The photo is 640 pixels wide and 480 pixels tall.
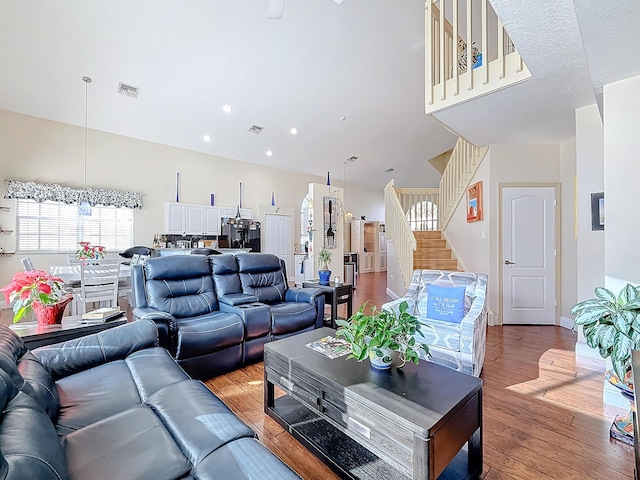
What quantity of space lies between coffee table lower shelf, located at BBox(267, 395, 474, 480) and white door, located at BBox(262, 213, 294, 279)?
6283 mm

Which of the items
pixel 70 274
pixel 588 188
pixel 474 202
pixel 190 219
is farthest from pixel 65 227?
pixel 588 188

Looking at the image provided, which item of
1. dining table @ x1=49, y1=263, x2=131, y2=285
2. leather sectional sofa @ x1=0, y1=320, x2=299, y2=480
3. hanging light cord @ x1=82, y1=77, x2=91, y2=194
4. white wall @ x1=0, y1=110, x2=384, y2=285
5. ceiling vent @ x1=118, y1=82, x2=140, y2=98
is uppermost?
ceiling vent @ x1=118, y1=82, x2=140, y2=98

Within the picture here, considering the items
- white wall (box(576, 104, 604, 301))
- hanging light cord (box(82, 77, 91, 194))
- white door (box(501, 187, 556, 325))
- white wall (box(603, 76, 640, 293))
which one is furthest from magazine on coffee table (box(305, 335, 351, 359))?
hanging light cord (box(82, 77, 91, 194))

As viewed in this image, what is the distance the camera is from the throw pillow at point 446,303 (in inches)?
113

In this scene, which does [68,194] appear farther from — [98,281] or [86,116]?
[98,281]

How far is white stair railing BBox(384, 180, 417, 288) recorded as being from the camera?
511 centimetres

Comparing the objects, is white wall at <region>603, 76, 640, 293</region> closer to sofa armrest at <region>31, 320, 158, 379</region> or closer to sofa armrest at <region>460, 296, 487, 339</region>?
sofa armrest at <region>460, 296, 487, 339</region>

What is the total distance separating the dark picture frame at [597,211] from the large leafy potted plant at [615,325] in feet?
5.78

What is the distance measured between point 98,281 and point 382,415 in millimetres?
3995

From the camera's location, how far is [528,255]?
175 inches

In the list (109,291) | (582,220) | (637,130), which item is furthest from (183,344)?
(582,220)

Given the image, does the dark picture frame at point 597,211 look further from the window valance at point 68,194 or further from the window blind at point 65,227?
the window blind at point 65,227

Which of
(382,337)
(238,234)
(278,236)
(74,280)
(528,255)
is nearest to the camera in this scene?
(382,337)

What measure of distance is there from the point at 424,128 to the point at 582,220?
506 cm
